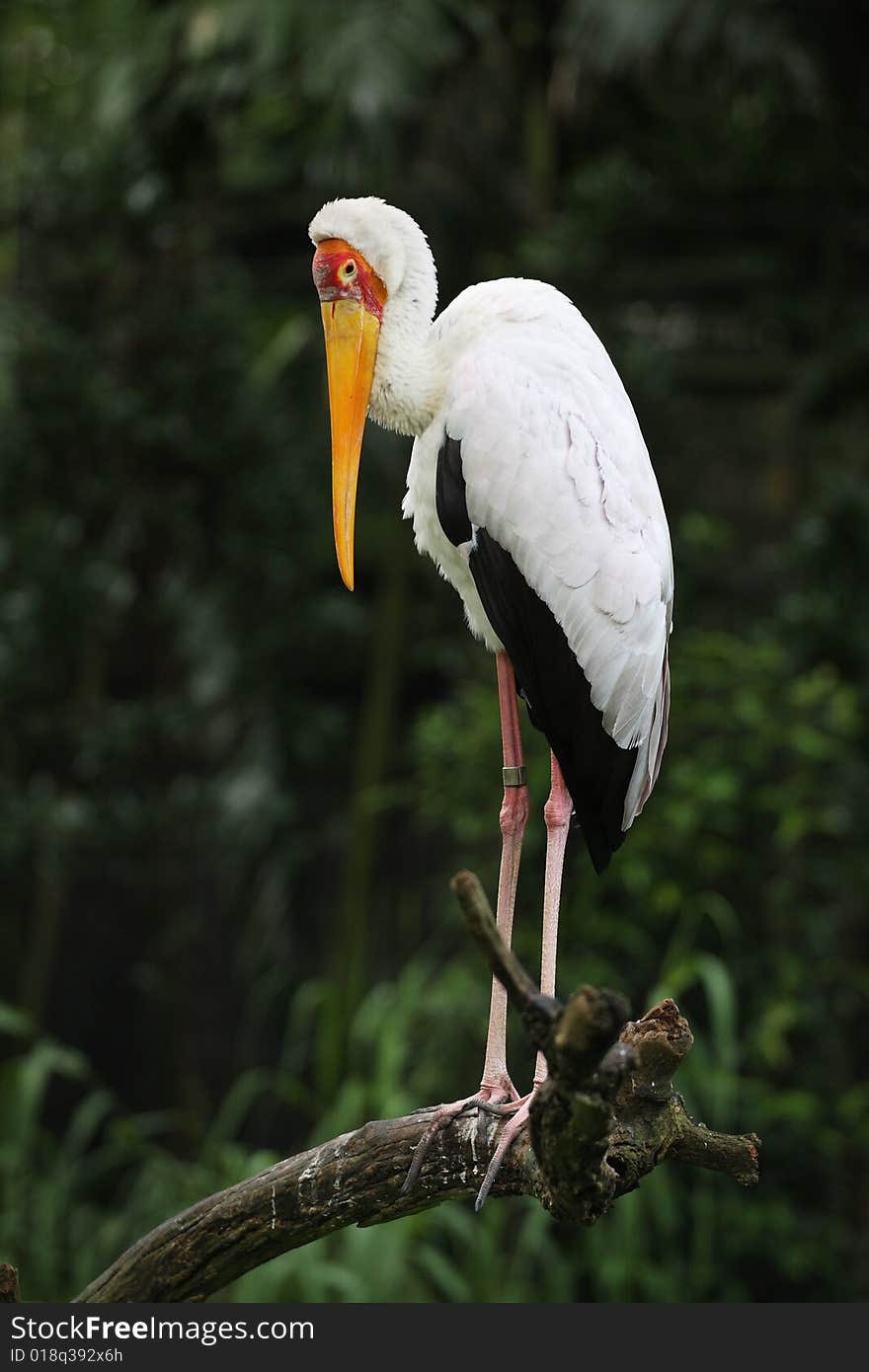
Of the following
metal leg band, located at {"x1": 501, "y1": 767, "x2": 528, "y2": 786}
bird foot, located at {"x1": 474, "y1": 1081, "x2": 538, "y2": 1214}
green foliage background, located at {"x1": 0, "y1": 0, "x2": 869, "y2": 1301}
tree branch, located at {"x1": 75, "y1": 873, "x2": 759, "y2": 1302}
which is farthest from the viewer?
green foliage background, located at {"x1": 0, "y1": 0, "x2": 869, "y2": 1301}

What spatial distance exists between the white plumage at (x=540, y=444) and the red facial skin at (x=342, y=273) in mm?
16

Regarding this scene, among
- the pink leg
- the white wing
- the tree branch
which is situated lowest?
the tree branch

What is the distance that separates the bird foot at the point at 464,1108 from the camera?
2.32 meters

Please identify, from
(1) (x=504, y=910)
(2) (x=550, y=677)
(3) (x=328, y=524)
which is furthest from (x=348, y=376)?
(3) (x=328, y=524)

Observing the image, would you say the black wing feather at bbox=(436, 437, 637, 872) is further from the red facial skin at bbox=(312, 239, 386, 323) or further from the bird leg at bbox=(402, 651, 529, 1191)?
the red facial skin at bbox=(312, 239, 386, 323)

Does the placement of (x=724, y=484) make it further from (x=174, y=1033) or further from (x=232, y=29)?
(x=174, y=1033)

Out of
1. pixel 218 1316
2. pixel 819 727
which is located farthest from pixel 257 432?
pixel 218 1316

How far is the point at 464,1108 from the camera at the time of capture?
2377 millimetres

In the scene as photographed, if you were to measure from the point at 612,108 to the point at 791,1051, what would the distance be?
153 inches

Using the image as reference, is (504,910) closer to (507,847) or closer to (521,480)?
(507,847)

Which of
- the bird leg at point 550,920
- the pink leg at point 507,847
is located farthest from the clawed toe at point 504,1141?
the pink leg at point 507,847

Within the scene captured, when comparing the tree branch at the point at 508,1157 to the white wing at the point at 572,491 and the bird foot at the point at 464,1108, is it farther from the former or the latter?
the white wing at the point at 572,491

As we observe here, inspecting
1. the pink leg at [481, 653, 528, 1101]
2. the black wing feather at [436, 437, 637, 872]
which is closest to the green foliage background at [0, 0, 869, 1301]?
the pink leg at [481, 653, 528, 1101]

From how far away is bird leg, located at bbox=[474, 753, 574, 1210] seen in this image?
2.31 metres
